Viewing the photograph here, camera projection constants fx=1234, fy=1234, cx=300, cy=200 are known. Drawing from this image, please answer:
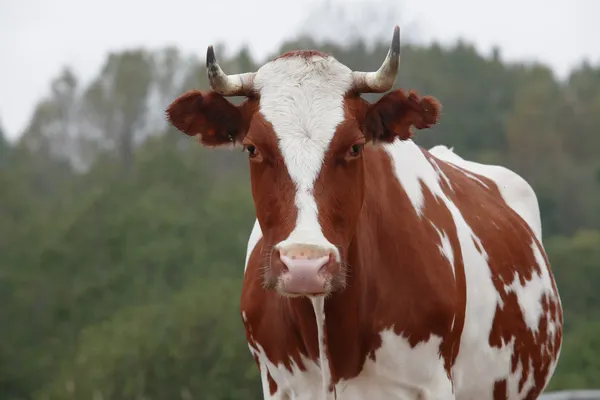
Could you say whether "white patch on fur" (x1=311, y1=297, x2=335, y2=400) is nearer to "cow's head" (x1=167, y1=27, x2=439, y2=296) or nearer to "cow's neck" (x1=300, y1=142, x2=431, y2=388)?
"cow's neck" (x1=300, y1=142, x2=431, y2=388)

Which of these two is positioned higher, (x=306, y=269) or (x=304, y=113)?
(x=304, y=113)

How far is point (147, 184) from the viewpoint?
2972 inches

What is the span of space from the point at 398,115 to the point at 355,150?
40 centimetres

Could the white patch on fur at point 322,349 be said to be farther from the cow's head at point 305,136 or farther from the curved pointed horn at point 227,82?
the curved pointed horn at point 227,82

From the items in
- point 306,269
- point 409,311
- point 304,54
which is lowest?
point 409,311

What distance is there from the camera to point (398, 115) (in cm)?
646

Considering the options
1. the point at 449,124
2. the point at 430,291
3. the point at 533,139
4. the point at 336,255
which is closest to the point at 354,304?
the point at 430,291

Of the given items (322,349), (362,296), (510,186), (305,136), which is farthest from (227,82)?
(510,186)

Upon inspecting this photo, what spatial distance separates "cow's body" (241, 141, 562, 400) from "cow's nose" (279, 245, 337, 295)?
88 centimetres

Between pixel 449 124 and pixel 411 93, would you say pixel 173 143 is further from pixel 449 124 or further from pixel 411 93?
pixel 411 93

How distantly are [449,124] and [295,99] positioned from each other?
2690 inches

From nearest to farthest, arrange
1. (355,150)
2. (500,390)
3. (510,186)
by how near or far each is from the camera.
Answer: (355,150) → (500,390) → (510,186)

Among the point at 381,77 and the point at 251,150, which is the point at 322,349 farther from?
the point at 381,77

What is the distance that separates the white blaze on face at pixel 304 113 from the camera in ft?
19.4
